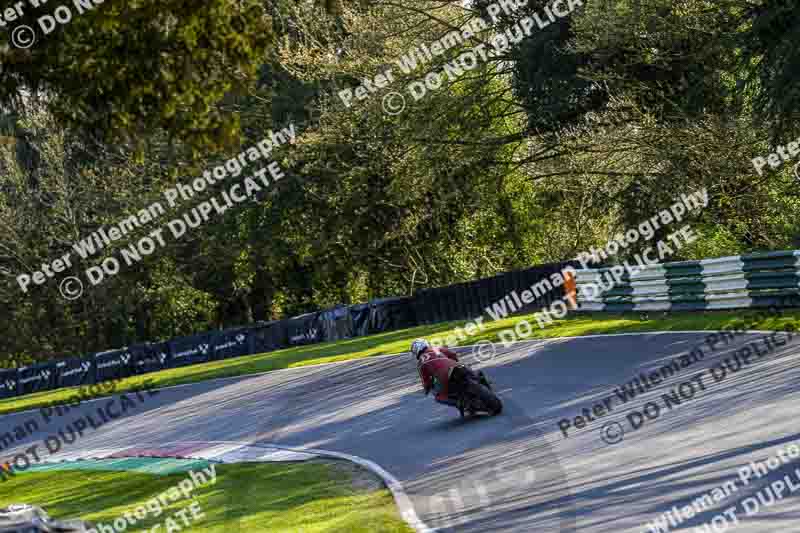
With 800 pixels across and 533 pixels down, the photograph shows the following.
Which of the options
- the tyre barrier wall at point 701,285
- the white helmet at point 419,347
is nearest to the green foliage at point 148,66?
the white helmet at point 419,347

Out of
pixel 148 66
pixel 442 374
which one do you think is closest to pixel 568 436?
pixel 442 374

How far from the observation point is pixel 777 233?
91.6 ft

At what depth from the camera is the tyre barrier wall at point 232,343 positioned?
36750 mm

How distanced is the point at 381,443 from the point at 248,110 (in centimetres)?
2912

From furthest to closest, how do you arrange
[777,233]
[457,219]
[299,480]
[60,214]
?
1. [60,214]
2. [457,219]
3. [777,233]
4. [299,480]

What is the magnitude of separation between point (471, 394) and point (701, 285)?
896cm

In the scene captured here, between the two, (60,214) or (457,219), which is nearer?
(457,219)

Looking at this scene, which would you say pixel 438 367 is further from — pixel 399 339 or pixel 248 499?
pixel 399 339

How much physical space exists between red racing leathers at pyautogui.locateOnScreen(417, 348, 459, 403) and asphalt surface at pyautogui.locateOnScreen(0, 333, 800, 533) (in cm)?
58

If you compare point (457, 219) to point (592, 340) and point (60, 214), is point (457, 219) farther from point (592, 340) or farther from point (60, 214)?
point (592, 340)

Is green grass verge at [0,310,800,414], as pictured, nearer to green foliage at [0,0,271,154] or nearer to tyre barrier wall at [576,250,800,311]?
tyre barrier wall at [576,250,800,311]

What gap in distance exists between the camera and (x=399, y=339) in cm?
3150

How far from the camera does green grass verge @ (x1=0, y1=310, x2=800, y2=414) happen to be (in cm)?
1981

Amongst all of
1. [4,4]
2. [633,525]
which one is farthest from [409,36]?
[633,525]
